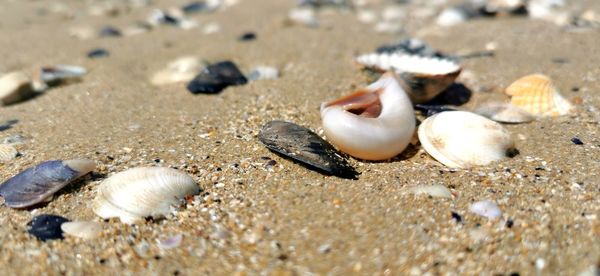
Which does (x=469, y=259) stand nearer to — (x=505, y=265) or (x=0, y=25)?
(x=505, y=265)

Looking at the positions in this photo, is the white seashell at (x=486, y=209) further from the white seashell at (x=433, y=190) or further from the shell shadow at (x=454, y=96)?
the shell shadow at (x=454, y=96)

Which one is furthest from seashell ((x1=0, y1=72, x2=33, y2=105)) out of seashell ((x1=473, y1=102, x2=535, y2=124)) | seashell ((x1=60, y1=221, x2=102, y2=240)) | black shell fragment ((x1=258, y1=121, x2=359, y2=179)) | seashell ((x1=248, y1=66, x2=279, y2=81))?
seashell ((x1=473, y1=102, x2=535, y2=124))

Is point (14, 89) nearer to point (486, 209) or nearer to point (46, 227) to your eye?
point (46, 227)

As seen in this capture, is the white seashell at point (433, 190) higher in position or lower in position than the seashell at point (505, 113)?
higher

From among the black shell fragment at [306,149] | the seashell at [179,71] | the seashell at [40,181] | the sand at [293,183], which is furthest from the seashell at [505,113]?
the seashell at [40,181]

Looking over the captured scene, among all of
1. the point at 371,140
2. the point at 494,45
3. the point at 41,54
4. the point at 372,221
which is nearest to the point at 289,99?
the point at 371,140

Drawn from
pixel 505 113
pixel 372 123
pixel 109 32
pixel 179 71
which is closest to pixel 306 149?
pixel 372 123
